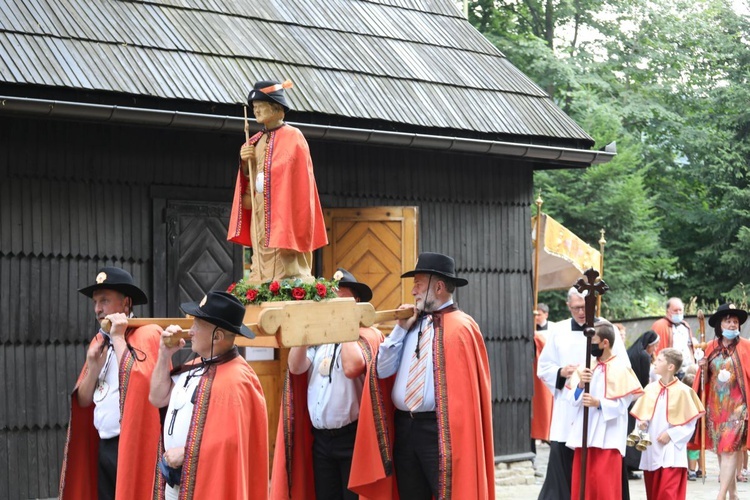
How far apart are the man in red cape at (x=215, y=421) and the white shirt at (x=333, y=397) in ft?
4.78

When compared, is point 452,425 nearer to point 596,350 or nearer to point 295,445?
point 295,445

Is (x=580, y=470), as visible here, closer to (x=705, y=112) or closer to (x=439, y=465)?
(x=439, y=465)

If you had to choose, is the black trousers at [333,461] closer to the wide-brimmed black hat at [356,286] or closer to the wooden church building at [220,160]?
the wide-brimmed black hat at [356,286]

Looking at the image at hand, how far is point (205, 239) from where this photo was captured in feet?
37.1

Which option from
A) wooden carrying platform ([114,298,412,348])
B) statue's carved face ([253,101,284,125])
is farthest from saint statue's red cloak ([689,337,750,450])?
statue's carved face ([253,101,284,125])

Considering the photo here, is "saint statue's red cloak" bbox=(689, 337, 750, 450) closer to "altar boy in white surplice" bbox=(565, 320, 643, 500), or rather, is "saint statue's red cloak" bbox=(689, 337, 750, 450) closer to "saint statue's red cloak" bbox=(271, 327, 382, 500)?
"altar boy in white surplice" bbox=(565, 320, 643, 500)

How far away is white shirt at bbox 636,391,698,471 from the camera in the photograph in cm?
1035

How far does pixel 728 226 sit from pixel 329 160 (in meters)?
19.1

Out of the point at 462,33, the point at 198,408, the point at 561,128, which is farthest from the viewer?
the point at 462,33

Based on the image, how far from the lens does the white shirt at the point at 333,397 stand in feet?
26.4

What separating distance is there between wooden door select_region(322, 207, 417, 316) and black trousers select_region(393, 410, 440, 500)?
401 centimetres

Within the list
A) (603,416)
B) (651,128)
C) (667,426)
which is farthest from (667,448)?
(651,128)

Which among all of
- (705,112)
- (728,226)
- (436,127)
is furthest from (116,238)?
(705,112)

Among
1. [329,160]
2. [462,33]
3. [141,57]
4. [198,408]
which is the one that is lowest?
[198,408]
